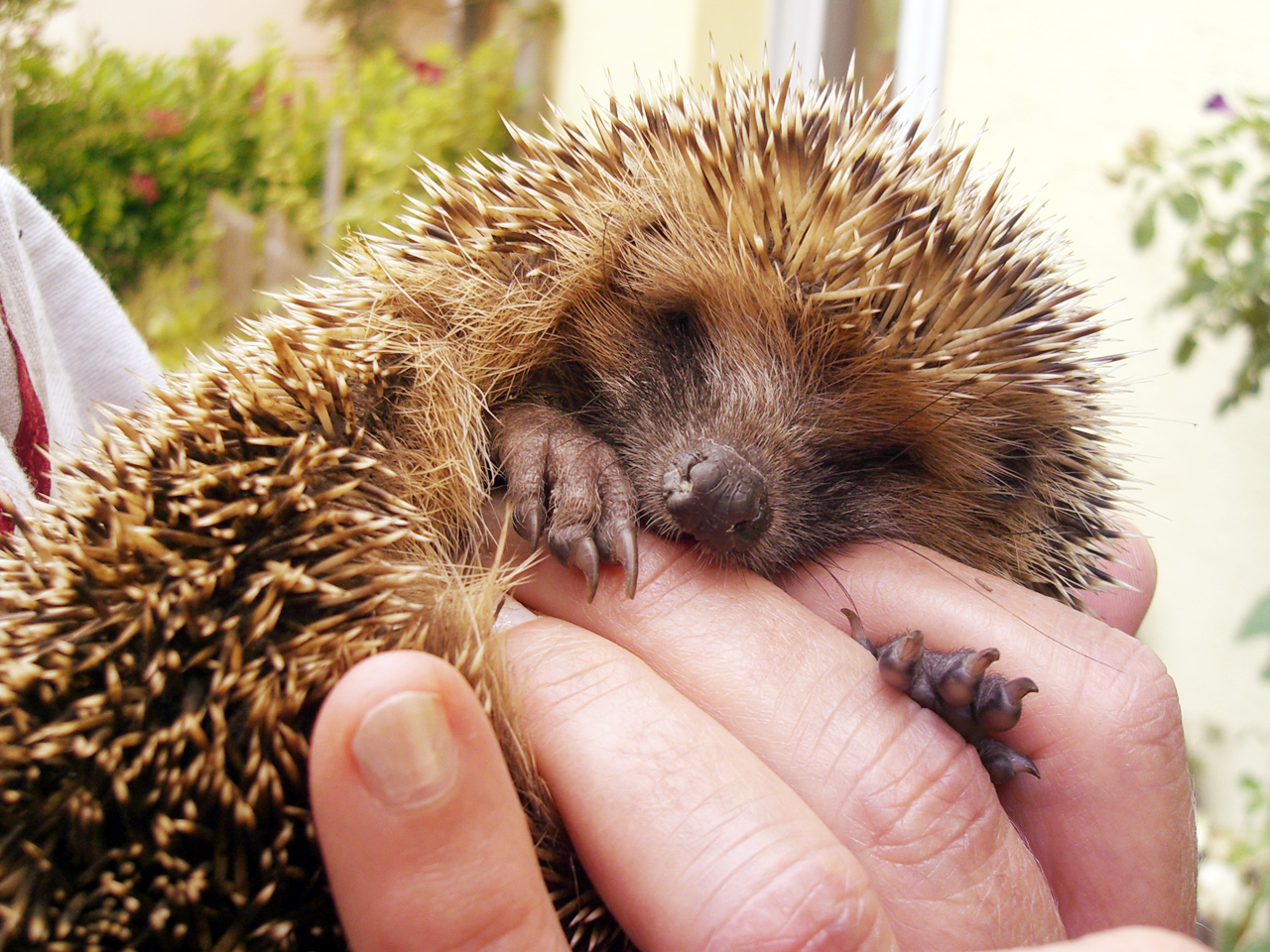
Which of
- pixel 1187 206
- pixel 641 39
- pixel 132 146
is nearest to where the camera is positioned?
pixel 1187 206

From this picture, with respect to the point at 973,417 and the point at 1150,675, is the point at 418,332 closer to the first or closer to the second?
A: the point at 973,417

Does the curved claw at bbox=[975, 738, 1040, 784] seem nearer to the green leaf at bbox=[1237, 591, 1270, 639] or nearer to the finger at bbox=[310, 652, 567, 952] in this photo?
the green leaf at bbox=[1237, 591, 1270, 639]

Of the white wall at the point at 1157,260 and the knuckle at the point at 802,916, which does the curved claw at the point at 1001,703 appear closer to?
the knuckle at the point at 802,916

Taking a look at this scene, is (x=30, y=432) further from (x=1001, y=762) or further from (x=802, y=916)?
(x=1001, y=762)

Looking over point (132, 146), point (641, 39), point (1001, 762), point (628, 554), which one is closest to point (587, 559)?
point (628, 554)

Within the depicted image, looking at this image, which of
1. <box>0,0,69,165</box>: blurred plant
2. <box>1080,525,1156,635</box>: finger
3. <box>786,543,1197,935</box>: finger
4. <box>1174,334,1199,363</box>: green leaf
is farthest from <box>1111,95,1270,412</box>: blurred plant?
<box>0,0,69,165</box>: blurred plant

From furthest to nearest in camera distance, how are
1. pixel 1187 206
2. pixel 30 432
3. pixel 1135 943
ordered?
pixel 1187 206
pixel 30 432
pixel 1135 943
